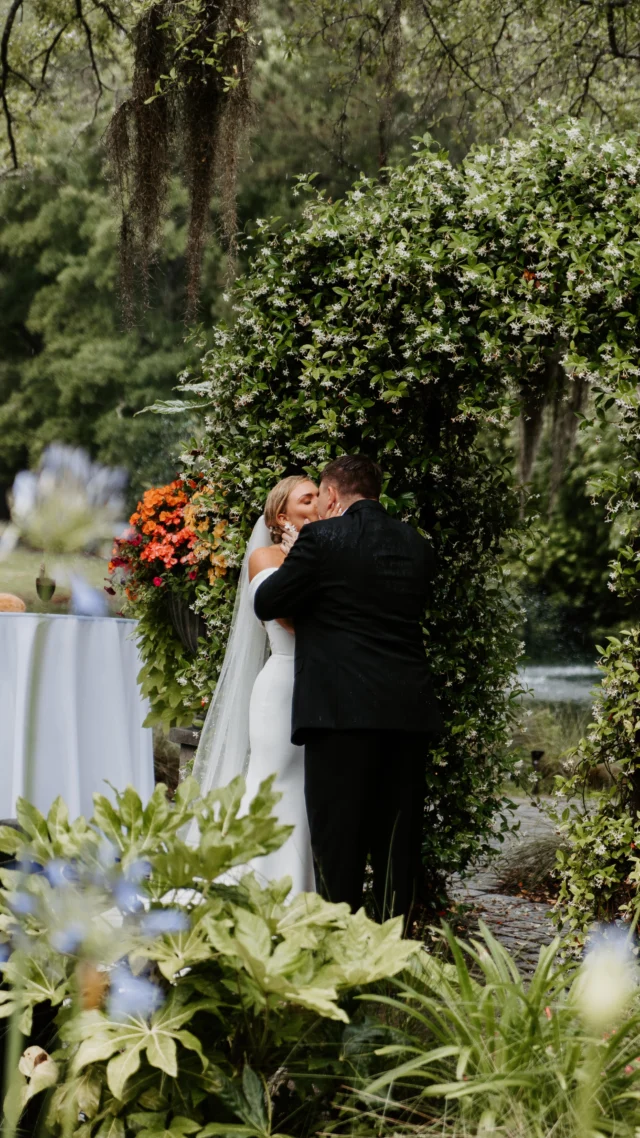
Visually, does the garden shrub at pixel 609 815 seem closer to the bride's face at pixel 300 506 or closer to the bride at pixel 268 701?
the bride at pixel 268 701

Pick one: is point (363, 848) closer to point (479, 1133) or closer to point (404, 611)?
point (404, 611)

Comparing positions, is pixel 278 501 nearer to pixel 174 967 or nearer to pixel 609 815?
pixel 609 815

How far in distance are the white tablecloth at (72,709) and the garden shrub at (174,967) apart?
9.50 feet

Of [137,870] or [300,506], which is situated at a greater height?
[300,506]

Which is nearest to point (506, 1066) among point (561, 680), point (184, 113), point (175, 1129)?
point (175, 1129)

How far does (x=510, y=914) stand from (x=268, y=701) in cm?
221

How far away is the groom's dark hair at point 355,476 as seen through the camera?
3252 millimetres

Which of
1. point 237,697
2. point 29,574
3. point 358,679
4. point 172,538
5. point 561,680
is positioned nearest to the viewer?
point 358,679

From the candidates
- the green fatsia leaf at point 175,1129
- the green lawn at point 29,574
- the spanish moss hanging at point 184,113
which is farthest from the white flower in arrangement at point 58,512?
the green lawn at point 29,574

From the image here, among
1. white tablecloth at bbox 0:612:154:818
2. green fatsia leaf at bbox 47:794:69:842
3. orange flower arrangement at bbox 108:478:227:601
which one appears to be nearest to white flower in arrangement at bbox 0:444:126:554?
green fatsia leaf at bbox 47:794:69:842

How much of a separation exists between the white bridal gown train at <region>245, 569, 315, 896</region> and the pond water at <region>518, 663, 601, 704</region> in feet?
36.1

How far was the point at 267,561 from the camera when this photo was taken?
3.56 m

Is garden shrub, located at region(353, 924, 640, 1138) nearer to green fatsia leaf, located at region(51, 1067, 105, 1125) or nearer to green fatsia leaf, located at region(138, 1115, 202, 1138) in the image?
green fatsia leaf, located at region(138, 1115, 202, 1138)

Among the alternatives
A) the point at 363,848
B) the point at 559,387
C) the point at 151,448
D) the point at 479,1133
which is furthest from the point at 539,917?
the point at 151,448
